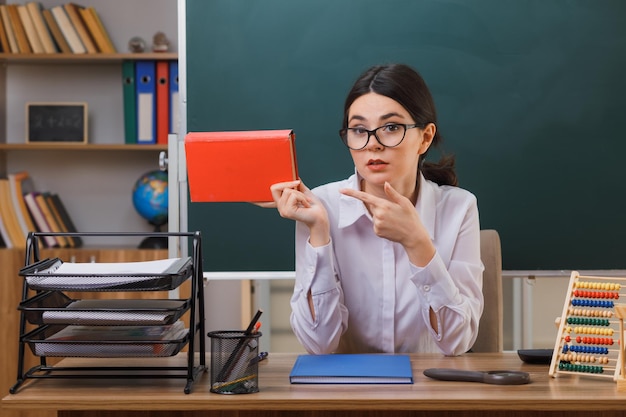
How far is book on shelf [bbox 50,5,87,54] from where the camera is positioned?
3682 millimetres

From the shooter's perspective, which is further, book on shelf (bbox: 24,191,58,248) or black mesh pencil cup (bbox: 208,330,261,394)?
book on shelf (bbox: 24,191,58,248)

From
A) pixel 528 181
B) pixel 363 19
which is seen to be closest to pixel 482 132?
pixel 528 181

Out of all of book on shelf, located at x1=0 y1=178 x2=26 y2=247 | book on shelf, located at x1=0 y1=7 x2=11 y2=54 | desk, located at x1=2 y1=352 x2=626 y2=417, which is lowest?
desk, located at x1=2 y1=352 x2=626 y2=417

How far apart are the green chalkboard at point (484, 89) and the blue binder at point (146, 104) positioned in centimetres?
120

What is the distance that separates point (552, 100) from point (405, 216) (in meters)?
1.15

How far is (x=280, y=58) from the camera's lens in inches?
100

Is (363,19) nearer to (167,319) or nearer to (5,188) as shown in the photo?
(167,319)

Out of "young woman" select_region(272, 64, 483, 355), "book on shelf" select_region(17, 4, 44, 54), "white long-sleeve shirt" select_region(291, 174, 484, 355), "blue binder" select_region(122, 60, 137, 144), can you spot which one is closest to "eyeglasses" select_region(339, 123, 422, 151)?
"young woman" select_region(272, 64, 483, 355)

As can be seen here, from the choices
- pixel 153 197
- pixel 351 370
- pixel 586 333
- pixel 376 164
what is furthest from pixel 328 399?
pixel 153 197

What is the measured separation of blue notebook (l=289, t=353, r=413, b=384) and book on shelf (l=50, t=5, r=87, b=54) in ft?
8.47

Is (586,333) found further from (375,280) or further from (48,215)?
(48,215)

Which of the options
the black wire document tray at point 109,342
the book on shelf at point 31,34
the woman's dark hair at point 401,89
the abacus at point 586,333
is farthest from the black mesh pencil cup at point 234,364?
the book on shelf at point 31,34

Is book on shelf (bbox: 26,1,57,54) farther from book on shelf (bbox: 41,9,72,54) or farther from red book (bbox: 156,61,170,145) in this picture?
red book (bbox: 156,61,170,145)

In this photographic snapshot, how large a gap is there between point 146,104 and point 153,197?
0.43 m
